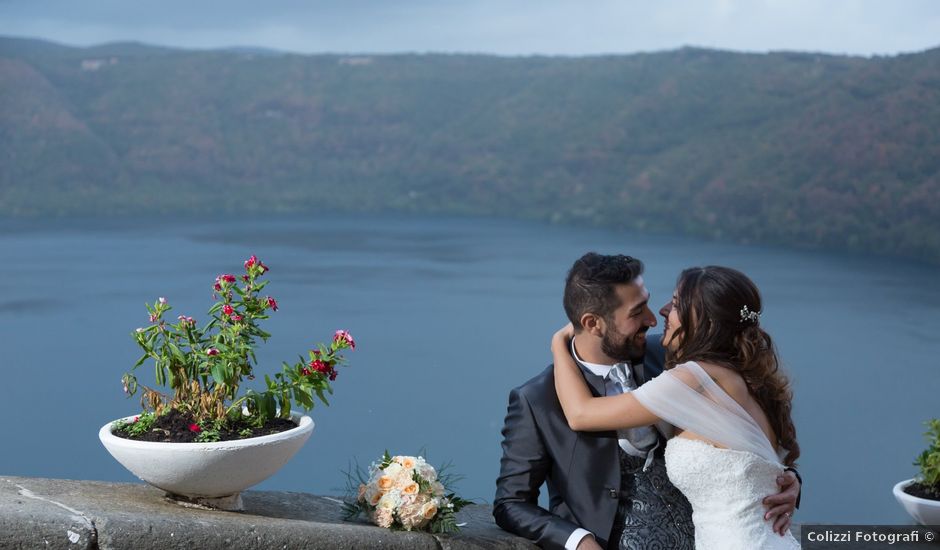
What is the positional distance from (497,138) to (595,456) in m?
11.4

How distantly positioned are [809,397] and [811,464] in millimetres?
820

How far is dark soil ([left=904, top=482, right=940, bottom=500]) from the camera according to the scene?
403 cm

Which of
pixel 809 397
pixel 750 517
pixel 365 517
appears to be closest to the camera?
pixel 750 517

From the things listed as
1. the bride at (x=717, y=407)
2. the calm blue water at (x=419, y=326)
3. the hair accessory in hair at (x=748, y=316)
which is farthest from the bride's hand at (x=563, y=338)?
the calm blue water at (x=419, y=326)

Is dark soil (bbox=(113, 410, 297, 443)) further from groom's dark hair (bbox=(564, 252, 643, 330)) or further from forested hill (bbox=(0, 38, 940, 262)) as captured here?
forested hill (bbox=(0, 38, 940, 262))

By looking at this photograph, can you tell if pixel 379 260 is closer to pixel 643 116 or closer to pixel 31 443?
pixel 643 116

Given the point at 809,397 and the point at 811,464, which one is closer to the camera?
the point at 811,464

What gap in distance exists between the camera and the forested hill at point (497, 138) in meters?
11.5

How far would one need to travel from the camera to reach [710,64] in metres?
13.7

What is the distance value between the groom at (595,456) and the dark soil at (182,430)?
538mm

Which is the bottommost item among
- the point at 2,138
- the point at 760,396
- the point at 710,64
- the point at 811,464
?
the point at 811,464

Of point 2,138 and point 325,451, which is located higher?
point 2,138

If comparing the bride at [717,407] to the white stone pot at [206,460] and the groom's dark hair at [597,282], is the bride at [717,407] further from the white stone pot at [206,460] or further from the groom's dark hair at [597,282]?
the white stone pot at [206,460]

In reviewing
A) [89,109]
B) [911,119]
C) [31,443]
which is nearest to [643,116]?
[911,119]
